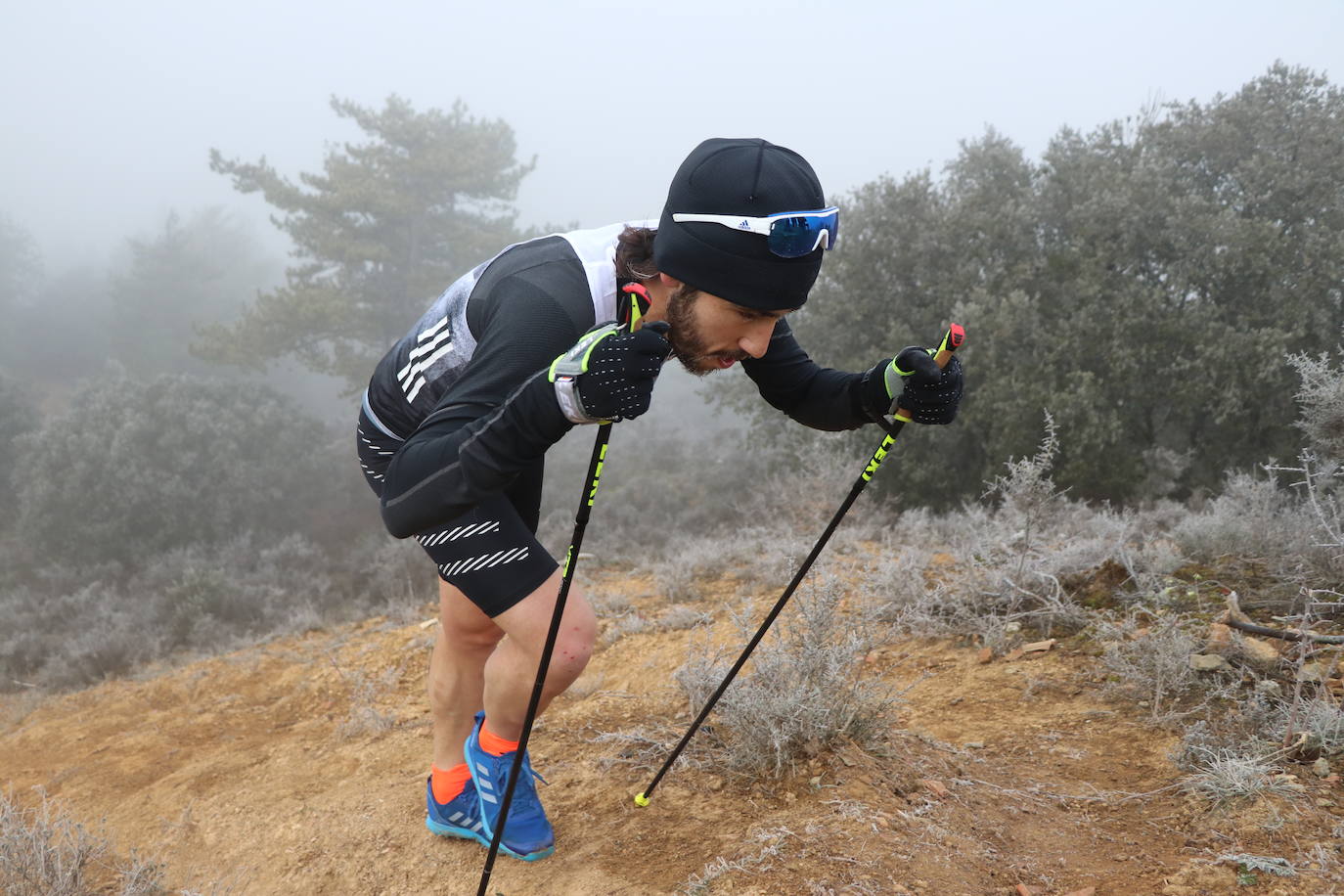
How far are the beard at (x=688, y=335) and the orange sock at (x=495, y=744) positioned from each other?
1.29 m

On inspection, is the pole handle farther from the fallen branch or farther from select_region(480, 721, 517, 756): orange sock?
the fallen branch

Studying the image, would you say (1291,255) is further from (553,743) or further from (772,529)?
(553,743)

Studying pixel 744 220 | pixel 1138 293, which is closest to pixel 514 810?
pixel 744 220

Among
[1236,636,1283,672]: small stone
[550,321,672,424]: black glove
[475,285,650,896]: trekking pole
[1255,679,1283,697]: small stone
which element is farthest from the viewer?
[1236,636,1283,672]: small stone

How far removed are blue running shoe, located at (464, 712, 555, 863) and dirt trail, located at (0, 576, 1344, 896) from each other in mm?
61

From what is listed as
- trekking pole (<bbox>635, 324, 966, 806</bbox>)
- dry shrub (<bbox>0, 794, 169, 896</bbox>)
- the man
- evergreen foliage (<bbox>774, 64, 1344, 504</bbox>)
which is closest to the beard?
the man

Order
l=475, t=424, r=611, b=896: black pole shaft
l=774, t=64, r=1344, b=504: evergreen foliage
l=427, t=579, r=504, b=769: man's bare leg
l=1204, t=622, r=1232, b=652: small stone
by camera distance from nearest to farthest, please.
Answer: l=475, t=424, r=611, b=896: black pole shaft < l=427, t=579, r=504, b=769: man's bare leg < l=1204, t=622, r=1232, b=652: small stone < l=774, t=64, r=1344, b=504: evergreen foliage

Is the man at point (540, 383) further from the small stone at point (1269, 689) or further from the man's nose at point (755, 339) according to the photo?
the small stone at point (1269, 689)

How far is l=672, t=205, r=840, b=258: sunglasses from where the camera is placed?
2.10m

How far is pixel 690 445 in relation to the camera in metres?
18.9

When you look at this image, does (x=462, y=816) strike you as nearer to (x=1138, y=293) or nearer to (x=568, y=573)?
(x=568, y=573)

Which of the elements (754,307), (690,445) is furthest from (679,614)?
(690,445)

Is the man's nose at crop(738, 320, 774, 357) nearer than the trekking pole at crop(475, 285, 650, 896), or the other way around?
the trekking pole at crop(475, 285, 650, 896)

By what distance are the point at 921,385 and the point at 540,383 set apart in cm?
122
